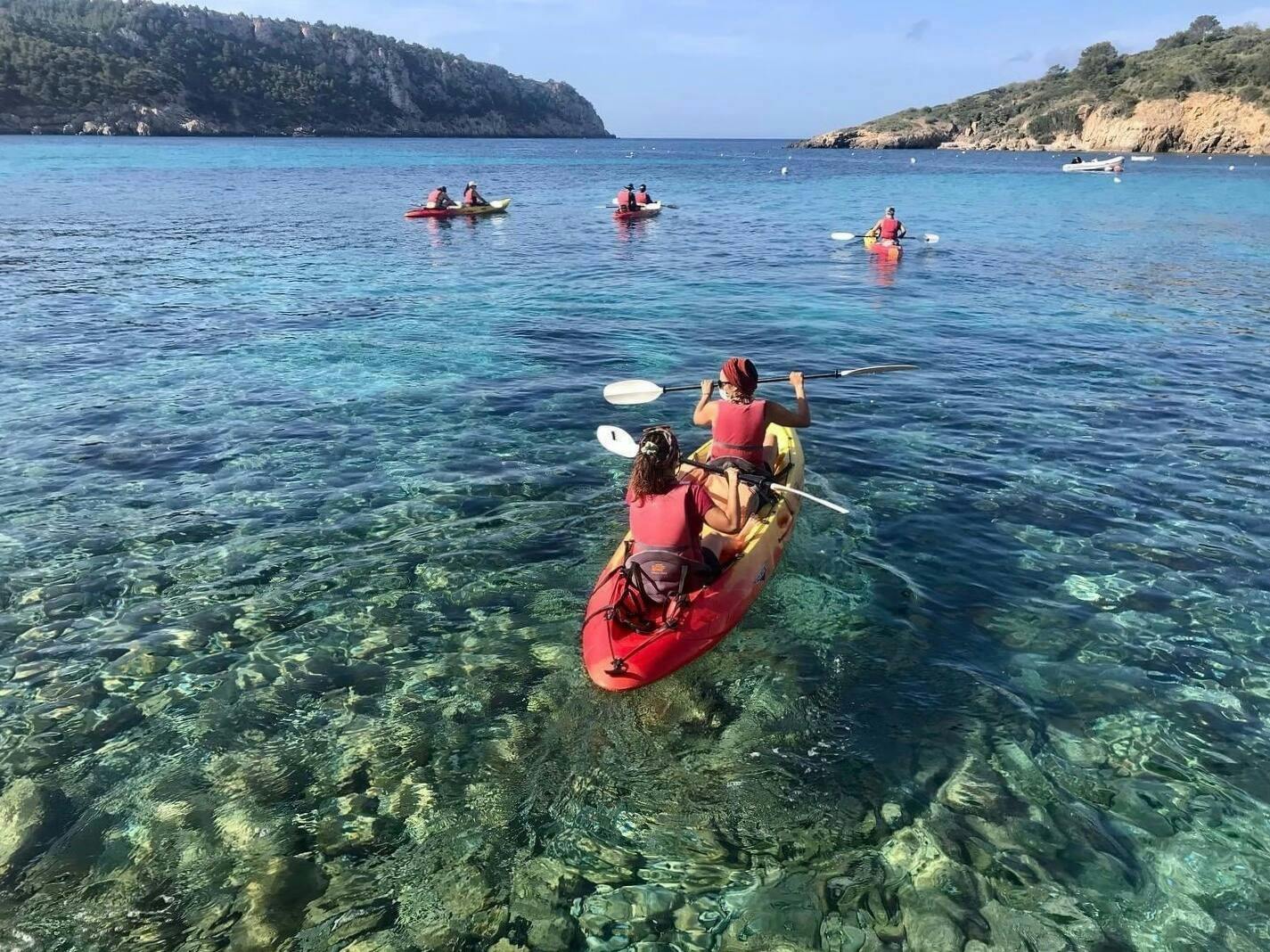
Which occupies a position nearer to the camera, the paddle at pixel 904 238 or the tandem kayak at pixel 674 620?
the tandem kayak at pixel 674 620

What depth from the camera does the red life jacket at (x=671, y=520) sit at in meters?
7.27

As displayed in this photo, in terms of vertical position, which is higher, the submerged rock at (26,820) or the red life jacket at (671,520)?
the red life jacket at (671,520)

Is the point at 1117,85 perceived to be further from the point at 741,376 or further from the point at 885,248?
the point at 741,376

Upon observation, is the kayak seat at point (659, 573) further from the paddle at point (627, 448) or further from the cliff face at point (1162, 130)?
the cliff face at point (1162, 130)

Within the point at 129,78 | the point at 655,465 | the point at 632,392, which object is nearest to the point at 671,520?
the point at 655,465

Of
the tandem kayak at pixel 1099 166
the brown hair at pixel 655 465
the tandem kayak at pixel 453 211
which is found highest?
the tandem kayak at pixel 1099 166

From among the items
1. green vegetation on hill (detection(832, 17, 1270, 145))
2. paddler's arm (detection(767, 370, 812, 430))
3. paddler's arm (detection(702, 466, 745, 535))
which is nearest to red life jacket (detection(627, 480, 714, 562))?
paddler's arm (detection(702, 466, 745, 535))

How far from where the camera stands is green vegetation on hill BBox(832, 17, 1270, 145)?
4685 inches

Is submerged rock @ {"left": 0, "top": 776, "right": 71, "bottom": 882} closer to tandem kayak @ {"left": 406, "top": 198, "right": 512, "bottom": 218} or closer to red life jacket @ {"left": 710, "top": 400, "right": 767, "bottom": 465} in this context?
red life jacket @ {"left": 710, "top": 400, "right": 767, "bottom": 465}

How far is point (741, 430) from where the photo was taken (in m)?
9.45

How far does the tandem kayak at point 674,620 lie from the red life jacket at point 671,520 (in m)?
0.47

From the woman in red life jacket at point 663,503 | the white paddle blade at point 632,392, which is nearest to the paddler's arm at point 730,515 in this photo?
the woman in red life jacket at point 663,503

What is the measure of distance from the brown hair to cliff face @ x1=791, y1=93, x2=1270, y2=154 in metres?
138

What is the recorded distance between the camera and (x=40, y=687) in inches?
282
